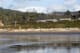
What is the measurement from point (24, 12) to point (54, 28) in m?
63.6

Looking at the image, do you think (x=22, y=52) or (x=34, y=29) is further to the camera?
(x=34, y=29)

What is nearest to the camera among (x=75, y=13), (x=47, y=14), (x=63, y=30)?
(x=63, y=30)

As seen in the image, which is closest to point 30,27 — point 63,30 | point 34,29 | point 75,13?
point 34,29

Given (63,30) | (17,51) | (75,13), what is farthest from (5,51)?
(75,13)

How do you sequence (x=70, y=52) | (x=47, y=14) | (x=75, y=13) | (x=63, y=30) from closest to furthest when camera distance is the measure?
(x=70, y=52), (x=63, y=30), (x=75, y=13), (x=47, y=14)

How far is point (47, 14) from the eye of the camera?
516ft

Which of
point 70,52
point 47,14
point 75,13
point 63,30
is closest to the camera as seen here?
point 70,52

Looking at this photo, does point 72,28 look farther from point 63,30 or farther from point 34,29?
point 34,29

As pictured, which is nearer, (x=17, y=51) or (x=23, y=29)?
(x=17, y=51)

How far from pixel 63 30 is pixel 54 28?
367 centimetres

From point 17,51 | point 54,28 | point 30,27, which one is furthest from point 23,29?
point 17,51

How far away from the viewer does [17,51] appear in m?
31.4

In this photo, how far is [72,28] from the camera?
3585 inches

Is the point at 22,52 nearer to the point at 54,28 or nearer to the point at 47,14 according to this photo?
the point at 54,28
